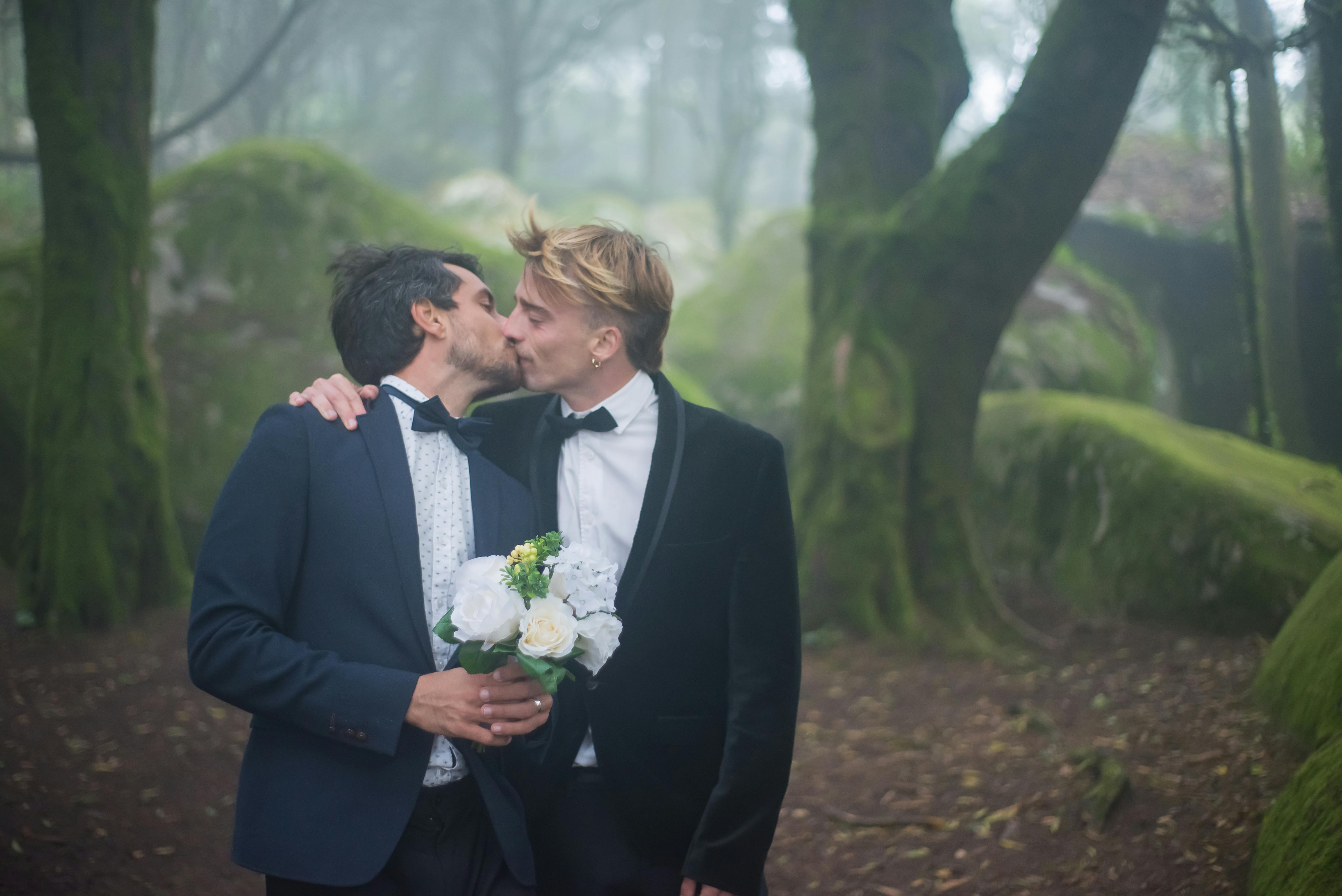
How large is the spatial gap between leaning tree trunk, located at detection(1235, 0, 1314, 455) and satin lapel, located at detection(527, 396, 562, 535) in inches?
193

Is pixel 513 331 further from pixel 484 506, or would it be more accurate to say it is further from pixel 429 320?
pixel 484 506

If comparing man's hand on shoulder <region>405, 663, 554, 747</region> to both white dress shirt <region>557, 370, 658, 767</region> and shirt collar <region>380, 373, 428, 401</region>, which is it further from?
shirt collar <region>380, 373, 428, 401</region>

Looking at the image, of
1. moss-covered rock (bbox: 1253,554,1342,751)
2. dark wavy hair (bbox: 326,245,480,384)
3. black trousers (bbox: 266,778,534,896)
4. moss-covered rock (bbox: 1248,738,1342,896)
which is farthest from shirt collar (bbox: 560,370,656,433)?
moss-covered rock (bbox: 1253,554,1342,751)

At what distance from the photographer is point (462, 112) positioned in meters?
22.5

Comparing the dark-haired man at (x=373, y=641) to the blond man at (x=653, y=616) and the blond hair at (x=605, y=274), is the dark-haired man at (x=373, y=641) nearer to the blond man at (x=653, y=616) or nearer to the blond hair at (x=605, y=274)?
the blond man at (x=653, y=616)

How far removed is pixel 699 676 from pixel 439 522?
2.58 feet

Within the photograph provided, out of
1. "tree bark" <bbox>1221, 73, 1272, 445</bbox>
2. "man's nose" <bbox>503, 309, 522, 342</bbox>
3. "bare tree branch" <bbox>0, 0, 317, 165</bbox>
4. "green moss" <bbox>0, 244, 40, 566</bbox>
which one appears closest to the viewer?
"man's nose" <bbox>503, 309, 522, 342</bbox>

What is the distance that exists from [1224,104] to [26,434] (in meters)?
7.82

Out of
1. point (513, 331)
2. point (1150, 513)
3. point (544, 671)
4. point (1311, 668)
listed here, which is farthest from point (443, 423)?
point (1150, 513)

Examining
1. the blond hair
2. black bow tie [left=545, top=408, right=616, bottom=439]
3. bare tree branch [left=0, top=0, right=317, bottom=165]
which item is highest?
bare tree branch [left=0, top=0, right=317, bottom=165]

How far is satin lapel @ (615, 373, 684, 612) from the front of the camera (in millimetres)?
2422

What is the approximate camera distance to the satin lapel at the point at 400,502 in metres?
2.17

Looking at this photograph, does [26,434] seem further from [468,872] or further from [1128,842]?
[1128,842]

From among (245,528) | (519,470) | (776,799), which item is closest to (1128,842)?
(776,799)
